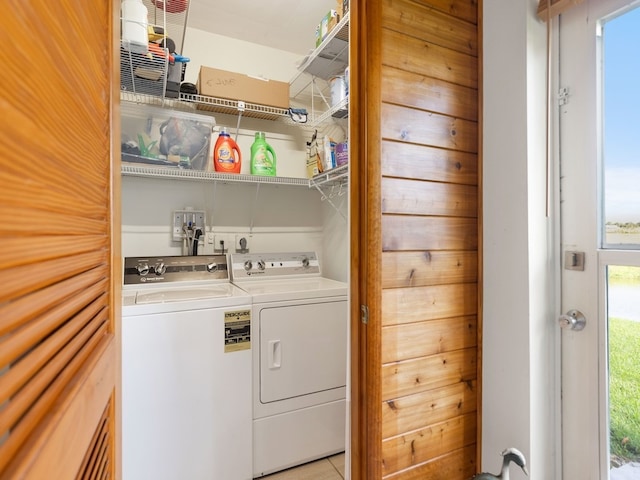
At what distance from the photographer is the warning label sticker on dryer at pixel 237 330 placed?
1.65 meters

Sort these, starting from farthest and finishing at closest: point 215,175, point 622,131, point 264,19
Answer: point 264,19 → point 215,175 → point 622,131

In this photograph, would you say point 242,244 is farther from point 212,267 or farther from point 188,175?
point 188,175

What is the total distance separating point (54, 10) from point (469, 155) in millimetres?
1436

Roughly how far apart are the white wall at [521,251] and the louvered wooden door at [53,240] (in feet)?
4.46

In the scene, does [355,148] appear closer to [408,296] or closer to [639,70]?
[408,296]

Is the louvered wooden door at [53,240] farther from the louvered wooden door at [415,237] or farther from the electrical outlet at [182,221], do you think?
the electrical outlet at [182,221]

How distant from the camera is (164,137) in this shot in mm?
2035

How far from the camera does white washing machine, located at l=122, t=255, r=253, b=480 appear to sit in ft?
4.80

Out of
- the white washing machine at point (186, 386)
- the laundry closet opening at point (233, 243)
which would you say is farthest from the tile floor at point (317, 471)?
the white washing machine at point (186, 386)

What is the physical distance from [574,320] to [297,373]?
1359 mm

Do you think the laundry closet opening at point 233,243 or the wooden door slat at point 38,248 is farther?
the laundry closet opening at point 233,243

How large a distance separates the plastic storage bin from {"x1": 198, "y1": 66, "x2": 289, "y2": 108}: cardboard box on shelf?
199 millimetres

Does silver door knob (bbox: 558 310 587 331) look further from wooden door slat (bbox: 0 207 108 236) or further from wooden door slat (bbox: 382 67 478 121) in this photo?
wooden door slat (bbox: 0 207 108 236)

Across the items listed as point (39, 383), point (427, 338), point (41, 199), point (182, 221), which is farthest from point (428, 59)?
point (182, 221)
